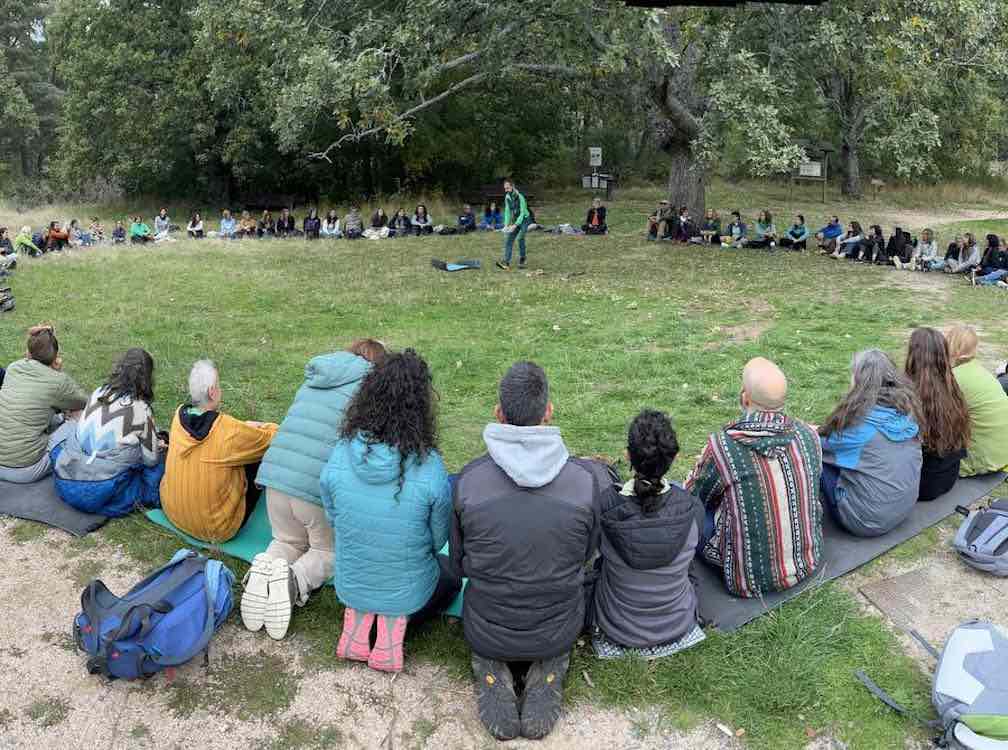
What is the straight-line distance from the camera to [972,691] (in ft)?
10.1

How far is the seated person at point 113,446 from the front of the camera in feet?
15.4

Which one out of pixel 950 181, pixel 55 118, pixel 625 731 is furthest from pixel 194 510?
pixel 55 118

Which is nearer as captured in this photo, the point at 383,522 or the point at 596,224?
the point at 383,522

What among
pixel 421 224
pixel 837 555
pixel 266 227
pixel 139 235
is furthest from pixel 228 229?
pixel 837 555

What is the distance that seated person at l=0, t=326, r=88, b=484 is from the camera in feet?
16.6

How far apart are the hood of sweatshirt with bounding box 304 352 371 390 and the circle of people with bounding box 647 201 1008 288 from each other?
11441 mm

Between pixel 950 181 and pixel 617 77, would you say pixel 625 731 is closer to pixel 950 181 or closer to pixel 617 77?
pixel 617 77

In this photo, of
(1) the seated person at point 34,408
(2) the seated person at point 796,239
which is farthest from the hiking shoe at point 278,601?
(2) the seated person at point 796,239

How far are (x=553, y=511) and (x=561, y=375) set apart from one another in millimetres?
4498

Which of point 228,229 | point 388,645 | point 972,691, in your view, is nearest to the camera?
point 972,691

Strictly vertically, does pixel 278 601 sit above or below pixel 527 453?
below

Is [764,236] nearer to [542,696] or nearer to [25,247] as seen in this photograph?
[25,247]

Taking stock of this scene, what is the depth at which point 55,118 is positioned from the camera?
3728cm

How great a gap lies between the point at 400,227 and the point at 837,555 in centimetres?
1645
